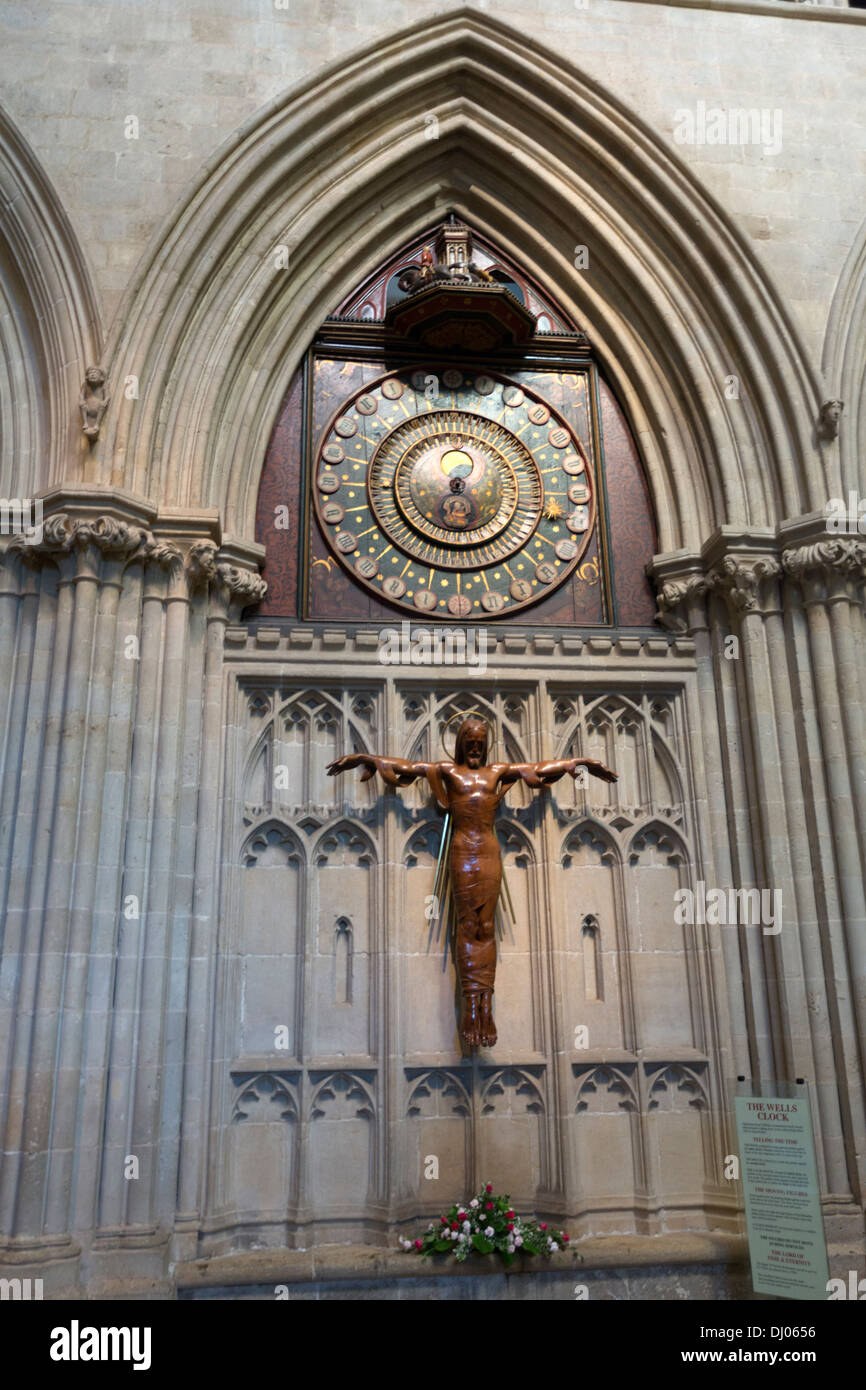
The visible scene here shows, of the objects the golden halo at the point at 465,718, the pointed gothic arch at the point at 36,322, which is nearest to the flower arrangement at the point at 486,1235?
the golden halo at the point at 465,718

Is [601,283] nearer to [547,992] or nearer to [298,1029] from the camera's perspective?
[547,992]

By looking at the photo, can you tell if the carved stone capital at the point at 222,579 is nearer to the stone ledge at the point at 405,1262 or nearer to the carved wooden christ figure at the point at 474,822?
the carved wooden christ figure at the point at 474,822

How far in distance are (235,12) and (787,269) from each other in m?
4.54

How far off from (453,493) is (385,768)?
238 centimetres

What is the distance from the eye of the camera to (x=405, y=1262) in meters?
5.87

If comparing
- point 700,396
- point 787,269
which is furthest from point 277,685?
point 787,269

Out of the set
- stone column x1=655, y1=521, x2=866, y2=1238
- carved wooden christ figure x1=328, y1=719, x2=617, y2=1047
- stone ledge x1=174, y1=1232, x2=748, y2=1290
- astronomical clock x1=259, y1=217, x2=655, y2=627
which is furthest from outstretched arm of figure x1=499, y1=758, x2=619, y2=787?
stone ledge x1=174, y1=1232, x2=748, y2=1290

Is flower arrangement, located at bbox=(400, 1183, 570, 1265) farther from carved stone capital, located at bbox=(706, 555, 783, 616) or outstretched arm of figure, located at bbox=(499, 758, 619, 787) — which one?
carved stone capital, located at bbox=(706, 555, 783, 616)

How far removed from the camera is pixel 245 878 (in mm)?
6824

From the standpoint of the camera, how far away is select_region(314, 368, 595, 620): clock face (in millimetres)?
7820

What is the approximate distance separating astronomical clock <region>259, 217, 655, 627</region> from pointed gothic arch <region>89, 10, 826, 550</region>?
0.26 meters

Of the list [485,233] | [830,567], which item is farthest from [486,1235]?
[485,233]

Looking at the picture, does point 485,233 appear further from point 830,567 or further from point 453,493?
point 830,567
